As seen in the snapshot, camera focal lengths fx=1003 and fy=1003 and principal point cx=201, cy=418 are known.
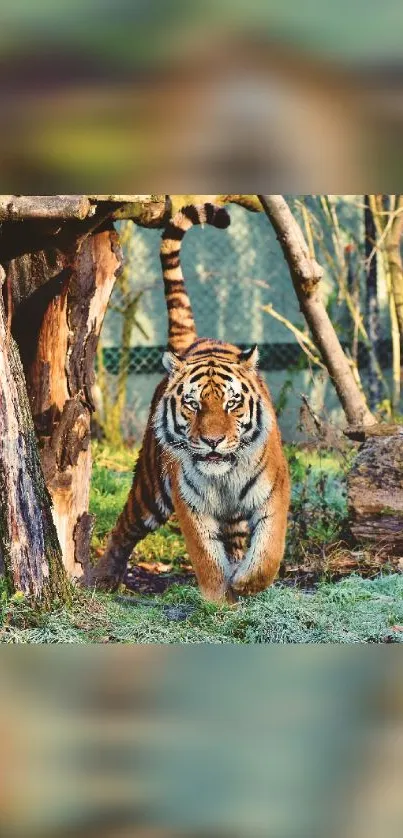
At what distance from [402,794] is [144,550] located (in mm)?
4005

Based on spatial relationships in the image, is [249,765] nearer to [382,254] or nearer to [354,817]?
[354,817]

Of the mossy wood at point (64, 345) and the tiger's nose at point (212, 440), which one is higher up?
the mossy wood at point (64, 345)

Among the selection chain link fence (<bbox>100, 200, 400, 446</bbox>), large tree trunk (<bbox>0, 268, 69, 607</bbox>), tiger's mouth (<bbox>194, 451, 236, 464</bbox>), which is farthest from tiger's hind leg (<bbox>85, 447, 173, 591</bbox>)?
chain link fence (<bbox>100, 200, 400, 446</bbox>)

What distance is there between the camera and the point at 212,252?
777 centimetres

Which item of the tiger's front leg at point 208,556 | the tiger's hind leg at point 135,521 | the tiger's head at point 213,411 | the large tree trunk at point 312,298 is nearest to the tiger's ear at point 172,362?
the tiger's head at point 213,411

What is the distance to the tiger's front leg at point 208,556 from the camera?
3.94m

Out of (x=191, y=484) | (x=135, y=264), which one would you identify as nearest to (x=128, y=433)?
(x=135, y=264)

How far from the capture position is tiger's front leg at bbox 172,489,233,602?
12.9 feet

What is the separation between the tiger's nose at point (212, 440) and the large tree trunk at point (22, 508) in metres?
0.89

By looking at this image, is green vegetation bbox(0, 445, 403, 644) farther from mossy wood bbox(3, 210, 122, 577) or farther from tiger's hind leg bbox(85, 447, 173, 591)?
mossy wood bbox(3, 210, 122, 577)

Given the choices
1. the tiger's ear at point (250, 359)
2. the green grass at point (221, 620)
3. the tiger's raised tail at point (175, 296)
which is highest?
the tiger's raised tail at point (175, 296)

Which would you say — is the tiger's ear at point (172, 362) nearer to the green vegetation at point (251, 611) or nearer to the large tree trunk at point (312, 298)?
the large tree trunk at point (312, 298)

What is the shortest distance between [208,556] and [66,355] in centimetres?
96
